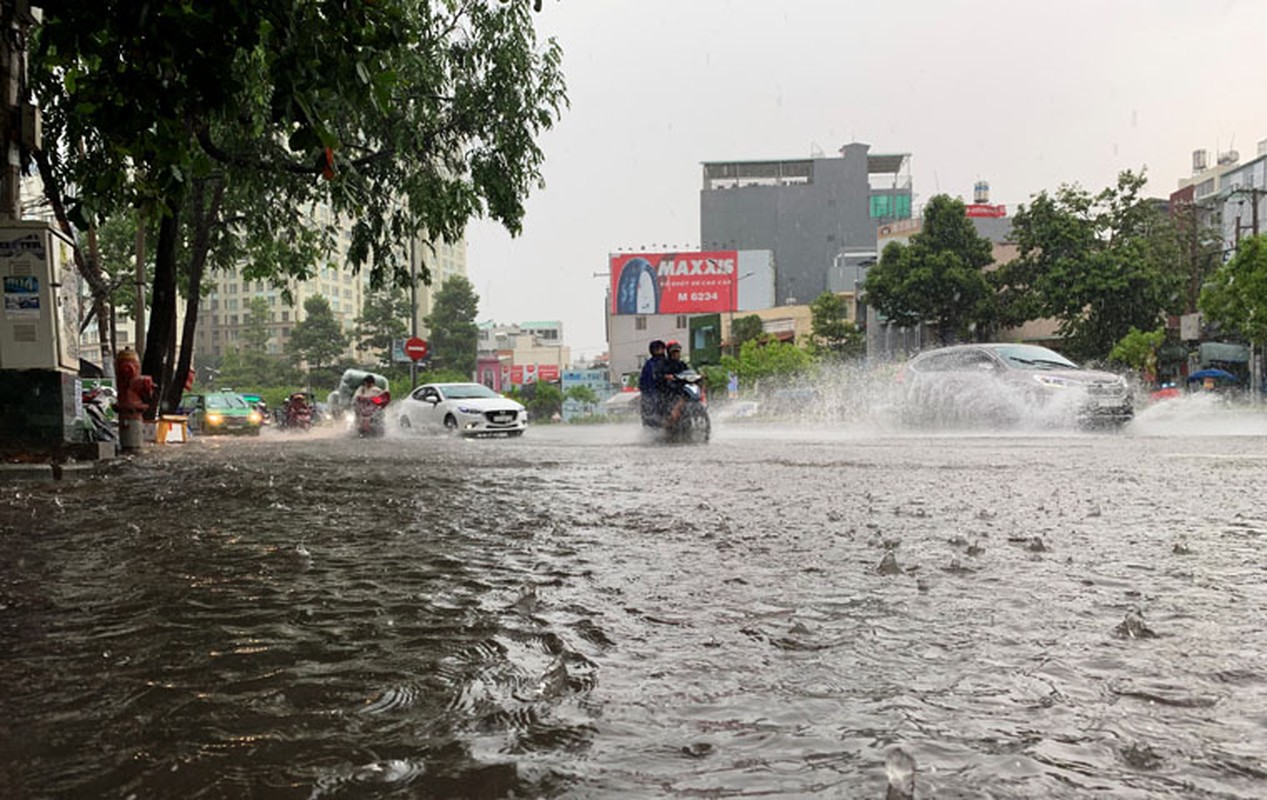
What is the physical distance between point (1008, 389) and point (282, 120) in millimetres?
12473

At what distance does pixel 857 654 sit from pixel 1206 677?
786 mm

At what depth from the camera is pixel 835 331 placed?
65.2m

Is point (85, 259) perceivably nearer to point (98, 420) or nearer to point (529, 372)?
point (98, 420)

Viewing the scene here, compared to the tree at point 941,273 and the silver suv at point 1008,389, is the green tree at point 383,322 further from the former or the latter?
the silver suv at point 1008,389

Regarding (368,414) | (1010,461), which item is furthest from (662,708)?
(368,414)

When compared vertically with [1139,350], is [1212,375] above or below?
below

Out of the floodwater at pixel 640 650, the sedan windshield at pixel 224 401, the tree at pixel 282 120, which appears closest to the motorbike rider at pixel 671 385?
the tree at pixel 282 120

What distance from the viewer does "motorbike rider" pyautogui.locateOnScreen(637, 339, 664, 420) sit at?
1431cm

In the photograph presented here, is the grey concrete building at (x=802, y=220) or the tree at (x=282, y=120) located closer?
the tree at (x=282, y=120)

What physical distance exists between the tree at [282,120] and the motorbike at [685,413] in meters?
3.17

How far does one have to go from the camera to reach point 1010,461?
355 inches

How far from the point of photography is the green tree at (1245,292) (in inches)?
1430

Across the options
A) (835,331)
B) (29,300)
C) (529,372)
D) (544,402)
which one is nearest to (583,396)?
(544,402)

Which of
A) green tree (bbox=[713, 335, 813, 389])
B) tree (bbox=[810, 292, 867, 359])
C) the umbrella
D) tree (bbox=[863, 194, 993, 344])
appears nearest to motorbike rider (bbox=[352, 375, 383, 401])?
green tree (bbox=[713, 335, 813, 389])
